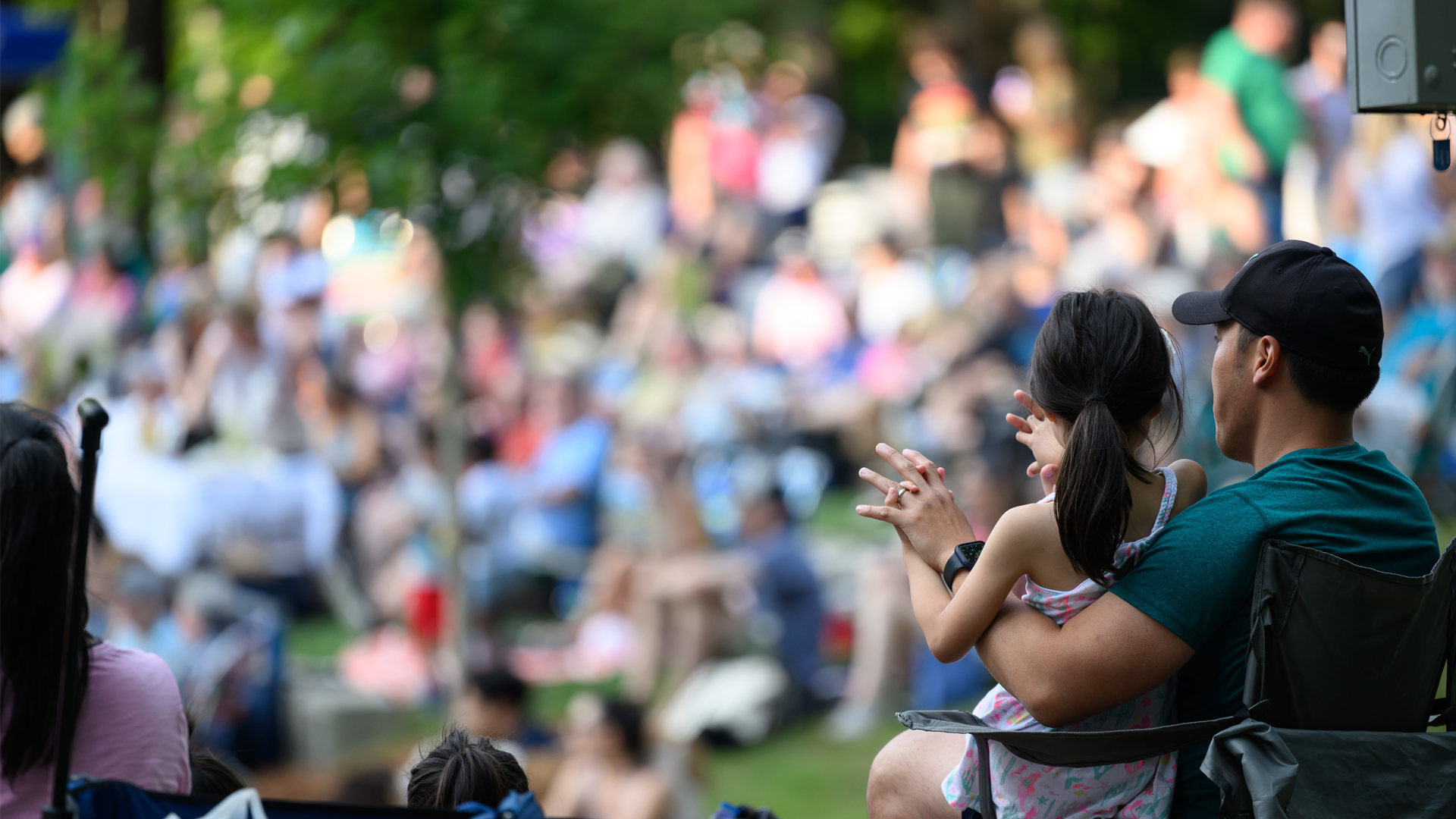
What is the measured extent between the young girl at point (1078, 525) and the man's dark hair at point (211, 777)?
4.42 feet

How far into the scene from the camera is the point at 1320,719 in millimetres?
2150

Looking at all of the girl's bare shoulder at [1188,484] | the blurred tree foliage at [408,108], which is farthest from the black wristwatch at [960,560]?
the blurred tree foliage at [408,108]

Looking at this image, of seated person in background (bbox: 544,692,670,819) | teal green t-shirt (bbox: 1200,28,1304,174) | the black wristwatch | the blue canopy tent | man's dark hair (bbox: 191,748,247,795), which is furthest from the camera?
the blue canopy tent

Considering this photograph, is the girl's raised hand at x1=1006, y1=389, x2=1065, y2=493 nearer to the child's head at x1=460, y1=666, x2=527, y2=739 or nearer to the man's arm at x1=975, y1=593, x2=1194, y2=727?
the man's arm at x1=975, y1=593, x2=1194, y2=727

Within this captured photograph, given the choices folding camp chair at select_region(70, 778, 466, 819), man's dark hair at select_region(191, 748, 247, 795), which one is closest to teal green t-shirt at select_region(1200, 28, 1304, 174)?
man's dark hair at select_region(191, 748, 247, 795)

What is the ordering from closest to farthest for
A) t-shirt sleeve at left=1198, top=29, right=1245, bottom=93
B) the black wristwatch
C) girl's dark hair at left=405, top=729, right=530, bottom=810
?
the black wristwatch
girl's dark hair at left=405, top=729, right=530, bottom=810
t-shirt sleeve at left=1198, top=29, right=1245, bottom=93

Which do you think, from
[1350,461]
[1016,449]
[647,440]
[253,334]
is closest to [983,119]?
[647,440]

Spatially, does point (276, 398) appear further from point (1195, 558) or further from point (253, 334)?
point (1195, 558)

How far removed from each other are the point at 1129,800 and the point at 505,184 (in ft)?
16.2

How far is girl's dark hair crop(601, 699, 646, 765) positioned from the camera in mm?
6000

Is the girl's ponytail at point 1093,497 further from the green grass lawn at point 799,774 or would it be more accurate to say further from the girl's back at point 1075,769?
the green grass lawn at point 799,774

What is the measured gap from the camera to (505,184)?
6625 mm

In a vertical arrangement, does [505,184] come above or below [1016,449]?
above

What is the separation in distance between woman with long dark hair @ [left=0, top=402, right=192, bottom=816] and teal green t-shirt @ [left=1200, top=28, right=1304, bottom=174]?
8.01m
